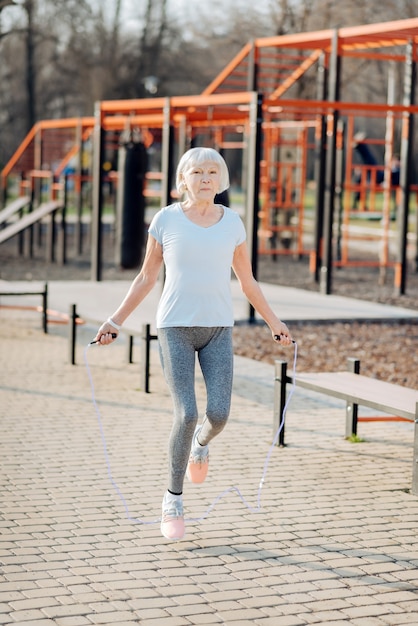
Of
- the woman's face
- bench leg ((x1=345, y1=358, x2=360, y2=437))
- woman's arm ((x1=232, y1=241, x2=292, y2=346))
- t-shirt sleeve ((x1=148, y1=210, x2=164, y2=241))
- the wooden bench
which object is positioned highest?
the woman's face

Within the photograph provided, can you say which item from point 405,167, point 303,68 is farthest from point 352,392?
point 303,68

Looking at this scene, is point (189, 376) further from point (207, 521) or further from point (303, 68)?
point (303, 68)

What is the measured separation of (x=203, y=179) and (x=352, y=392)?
2396mm

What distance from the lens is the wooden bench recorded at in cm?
678

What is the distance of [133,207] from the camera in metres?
18.1

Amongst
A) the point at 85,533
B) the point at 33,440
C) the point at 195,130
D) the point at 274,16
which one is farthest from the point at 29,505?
the point at 274,16

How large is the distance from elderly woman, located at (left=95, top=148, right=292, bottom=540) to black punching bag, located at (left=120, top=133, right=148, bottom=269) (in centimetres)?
1275

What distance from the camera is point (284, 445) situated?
7.49 meters

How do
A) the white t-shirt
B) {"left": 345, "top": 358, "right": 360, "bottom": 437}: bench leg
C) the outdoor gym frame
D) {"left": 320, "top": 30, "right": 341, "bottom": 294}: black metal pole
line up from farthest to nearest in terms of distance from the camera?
{"left": 320, "top": 30, "right": 341, "bottom": 294}: black metal pole → the outdoor gym frame → {"left": 345, "top": 358, "right": 360, "bottom": 437}: bench leg → the white t-shirt

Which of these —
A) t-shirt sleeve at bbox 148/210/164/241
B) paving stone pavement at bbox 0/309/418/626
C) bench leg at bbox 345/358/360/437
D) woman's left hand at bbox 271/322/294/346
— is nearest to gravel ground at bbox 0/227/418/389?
paving stone pavement at bbox 0/309/418/626

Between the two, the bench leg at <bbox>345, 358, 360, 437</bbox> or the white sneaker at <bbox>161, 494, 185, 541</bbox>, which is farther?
the bench leg at <bbox>345, 358, 360, 437</bbox>

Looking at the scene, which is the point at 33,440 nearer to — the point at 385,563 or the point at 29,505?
the point at 29,505

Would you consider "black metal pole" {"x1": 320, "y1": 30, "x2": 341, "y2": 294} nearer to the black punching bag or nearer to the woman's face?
the black punching bag

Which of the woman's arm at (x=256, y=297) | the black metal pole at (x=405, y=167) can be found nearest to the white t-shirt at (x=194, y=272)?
the woman's arm at (x=256, y=297)
